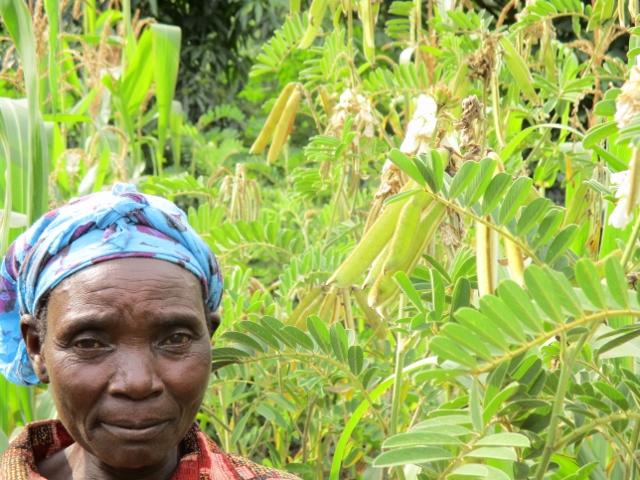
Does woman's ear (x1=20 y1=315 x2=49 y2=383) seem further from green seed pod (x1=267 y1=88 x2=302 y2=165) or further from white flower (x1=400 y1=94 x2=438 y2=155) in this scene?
green seed pod (x1=267 y1=88 x2=302 y2=165)

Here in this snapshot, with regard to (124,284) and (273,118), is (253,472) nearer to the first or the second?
(124,284)

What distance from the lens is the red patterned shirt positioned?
0.99 m

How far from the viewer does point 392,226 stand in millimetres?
885

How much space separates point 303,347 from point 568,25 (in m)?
3.67

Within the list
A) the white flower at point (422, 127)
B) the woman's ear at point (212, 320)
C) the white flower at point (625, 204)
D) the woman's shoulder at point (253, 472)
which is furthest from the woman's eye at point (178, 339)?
the white flower at point (625, 204)

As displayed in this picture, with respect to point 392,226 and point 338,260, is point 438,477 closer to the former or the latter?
point 392,226

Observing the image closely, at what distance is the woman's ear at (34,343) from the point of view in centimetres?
99

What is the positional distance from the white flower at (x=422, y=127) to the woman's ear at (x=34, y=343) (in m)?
0.48

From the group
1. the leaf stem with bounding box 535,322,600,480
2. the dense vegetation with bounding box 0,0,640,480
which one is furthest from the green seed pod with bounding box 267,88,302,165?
the leaf stem with bounding box 535,322,600,480

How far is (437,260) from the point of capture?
129 centimetres

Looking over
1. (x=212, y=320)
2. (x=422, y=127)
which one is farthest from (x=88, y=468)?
(x=422, y=127)

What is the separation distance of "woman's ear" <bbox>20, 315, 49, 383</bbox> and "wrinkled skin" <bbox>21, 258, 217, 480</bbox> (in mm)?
42

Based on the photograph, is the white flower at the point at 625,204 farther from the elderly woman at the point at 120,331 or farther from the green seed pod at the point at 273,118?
the green seed pod at the point at 273,118

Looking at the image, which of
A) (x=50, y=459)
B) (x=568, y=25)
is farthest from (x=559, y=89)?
(x=568, y=25)
